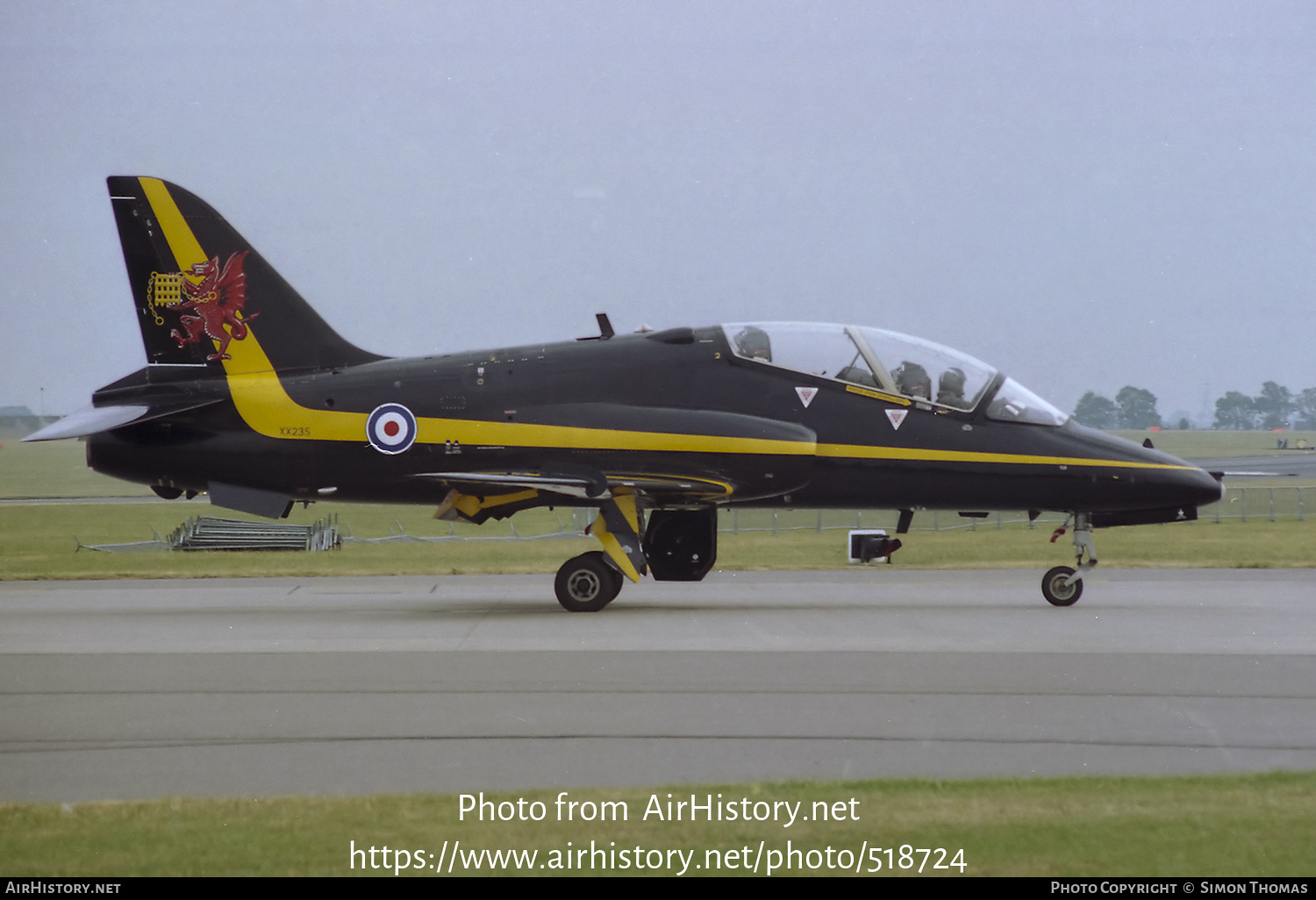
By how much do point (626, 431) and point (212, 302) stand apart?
528cm

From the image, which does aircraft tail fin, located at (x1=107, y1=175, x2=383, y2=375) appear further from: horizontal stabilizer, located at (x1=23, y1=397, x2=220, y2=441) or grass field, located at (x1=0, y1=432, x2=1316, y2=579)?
grass field, located at (x1=0, y1=432, x2=1316, y2=579)

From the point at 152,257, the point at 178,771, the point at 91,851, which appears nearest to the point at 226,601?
the point at 152,257

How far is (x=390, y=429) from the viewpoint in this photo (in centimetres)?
1459

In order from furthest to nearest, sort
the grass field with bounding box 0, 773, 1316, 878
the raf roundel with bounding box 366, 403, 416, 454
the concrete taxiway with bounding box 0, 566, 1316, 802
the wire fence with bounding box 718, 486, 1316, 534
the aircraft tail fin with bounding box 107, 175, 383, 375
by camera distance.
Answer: the wire fence with bounding box 718, 486, 1316, 534
the aircraft tail fin with bounding box 107, 175, 383, 375
the raf roundel with bounding box 366, 403, 416, 454
the concrete taxiway with bounding box 0, 566, 1316, 802
the grass field with bounding box 0, 773, 1316, 878

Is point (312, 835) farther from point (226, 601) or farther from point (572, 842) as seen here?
point (226, 601)

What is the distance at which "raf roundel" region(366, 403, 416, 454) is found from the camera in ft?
47.8

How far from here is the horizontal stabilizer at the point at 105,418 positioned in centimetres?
1395

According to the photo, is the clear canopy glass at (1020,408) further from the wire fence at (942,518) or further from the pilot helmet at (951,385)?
the wire fence at (942,518)

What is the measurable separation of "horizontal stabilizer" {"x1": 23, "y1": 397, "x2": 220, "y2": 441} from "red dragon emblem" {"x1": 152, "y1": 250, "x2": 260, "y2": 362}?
746 millimetres

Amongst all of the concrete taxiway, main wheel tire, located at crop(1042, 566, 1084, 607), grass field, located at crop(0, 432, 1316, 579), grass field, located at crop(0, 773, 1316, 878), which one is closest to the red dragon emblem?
grass field, located at crop(0, 432, 1316, 579)

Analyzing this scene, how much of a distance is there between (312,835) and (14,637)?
844 cm

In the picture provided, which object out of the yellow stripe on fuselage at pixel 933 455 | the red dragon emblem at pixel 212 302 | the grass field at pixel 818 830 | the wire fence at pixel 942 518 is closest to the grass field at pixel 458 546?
the wire fence at pixel 942 518

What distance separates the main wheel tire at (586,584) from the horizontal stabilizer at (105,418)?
461 centimetres
